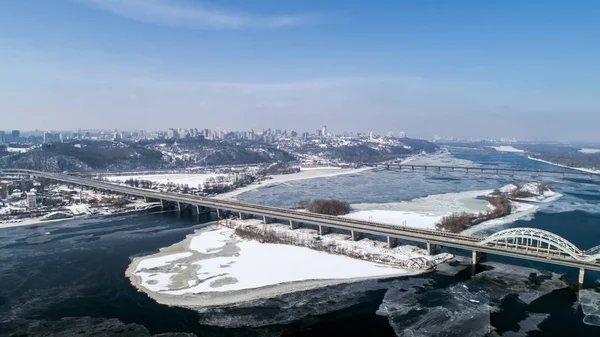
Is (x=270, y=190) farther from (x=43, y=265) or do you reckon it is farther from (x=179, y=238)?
(x=43, y=265)

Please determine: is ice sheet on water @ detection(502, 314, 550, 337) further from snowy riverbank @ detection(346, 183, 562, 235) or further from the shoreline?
the shoreline

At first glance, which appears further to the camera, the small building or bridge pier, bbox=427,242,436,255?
the small building

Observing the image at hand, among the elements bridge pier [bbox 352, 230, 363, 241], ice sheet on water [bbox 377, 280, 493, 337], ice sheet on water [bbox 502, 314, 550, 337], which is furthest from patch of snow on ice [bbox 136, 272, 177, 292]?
ice sheet on water [bbox 502, 314, 550, 337]

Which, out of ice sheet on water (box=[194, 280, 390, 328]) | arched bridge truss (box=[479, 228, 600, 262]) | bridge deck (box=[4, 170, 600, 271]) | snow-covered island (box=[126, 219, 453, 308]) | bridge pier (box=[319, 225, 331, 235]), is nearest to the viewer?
ice sheet on water (box=[194, 280, 390, 328])

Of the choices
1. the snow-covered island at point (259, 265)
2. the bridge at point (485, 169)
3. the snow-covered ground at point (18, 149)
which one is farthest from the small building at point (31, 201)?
the bridge at point (485, 169)

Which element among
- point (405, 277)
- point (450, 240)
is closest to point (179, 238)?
point (405, 277)

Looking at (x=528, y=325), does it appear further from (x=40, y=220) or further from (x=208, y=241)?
(x=40, y=220)

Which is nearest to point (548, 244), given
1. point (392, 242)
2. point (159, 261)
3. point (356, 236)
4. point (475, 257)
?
point (475, 257)
